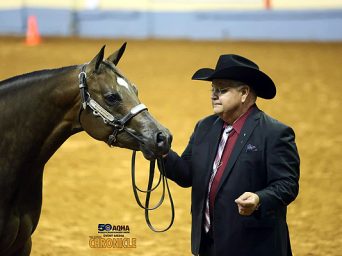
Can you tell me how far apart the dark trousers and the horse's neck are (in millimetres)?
971

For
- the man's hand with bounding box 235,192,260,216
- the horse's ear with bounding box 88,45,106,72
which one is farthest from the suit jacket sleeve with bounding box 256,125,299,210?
the horse's ear with bounding box 88,45,106,72

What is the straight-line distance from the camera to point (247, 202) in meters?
2.96

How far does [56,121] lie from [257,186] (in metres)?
1.17

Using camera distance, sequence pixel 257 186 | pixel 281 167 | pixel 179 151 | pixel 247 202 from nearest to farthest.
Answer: pixel 247 202 → pixel 281 167 → pixel 257 186 → pixel 179 151

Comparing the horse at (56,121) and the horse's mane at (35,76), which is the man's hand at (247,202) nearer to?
the horse at (56,121)

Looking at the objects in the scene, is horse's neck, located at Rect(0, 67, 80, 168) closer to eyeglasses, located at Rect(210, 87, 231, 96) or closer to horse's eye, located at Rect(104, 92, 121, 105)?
horse's eye, located at Rect(104, 92, 121, 105)

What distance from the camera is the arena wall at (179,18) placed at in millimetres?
20078

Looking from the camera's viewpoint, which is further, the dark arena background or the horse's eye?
the dark arena background

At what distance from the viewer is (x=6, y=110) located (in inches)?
132

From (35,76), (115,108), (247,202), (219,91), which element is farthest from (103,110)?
(247,202)

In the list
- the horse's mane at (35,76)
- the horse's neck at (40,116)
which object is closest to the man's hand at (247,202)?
the horse's neck at (40,116)

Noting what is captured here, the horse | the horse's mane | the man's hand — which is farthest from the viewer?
the horse's mane

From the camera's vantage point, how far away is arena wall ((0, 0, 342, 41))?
65.9 ft

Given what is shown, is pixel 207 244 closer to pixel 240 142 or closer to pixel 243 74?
pixel 240 142
